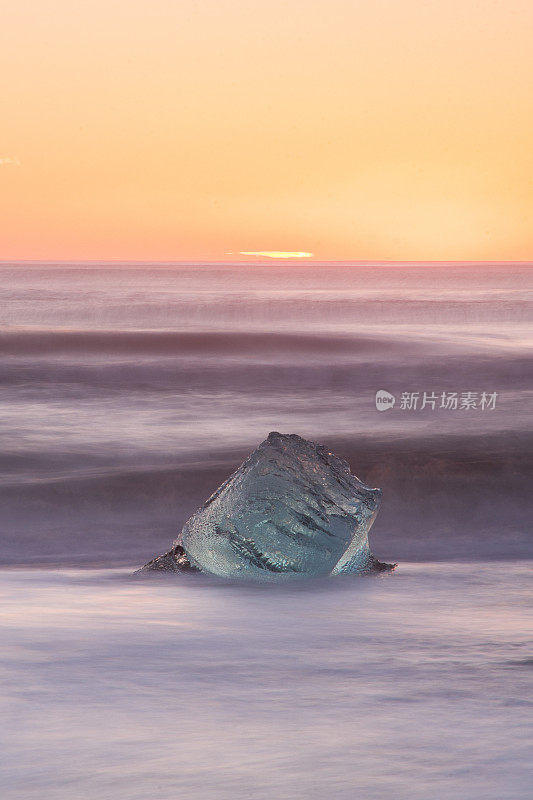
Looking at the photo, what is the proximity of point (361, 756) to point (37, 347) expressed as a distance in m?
25.8

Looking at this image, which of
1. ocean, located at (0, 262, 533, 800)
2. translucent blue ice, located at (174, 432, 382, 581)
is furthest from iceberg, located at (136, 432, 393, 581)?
ocean, located at (0, 262, 533, 800)

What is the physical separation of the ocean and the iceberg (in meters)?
0.14

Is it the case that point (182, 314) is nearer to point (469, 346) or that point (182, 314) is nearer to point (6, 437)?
point (469, 346)

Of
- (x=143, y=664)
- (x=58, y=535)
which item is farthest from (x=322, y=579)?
(x=58, y=535)

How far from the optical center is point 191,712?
3.27 m

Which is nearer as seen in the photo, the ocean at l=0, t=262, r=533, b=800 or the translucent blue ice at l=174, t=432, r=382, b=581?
the ocean at l=0, t=262, r=533, b=800

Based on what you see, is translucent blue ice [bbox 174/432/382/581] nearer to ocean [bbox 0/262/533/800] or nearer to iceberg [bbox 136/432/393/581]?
iceberg [bbox 136/432/393/581]

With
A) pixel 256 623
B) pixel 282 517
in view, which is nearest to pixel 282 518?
pixel 282 517

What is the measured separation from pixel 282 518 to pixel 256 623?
27.5 inches

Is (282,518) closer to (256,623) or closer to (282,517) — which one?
(282,517)

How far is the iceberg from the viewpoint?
491 cm

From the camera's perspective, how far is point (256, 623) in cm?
432

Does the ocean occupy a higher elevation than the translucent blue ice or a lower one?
lower

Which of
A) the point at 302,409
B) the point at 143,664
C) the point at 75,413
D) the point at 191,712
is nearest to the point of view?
the point at 191,712
